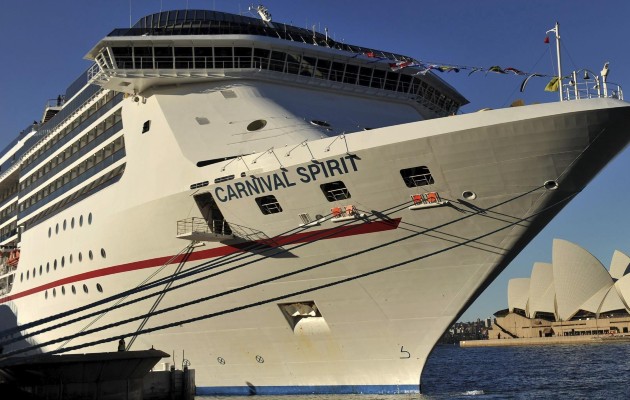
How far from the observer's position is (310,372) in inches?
747

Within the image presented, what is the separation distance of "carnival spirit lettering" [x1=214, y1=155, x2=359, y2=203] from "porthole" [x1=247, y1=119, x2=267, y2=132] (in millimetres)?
2623

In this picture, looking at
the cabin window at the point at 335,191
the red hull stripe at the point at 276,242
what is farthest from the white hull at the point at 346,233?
the cabin window at the point at 335,191

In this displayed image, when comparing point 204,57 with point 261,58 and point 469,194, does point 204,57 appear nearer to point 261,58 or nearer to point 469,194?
point 261,58

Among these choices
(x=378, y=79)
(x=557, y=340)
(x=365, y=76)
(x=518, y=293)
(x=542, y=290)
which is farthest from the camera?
(x=518, y=293)

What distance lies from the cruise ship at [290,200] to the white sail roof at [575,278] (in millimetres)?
64131

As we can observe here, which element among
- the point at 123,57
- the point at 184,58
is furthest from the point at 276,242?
the point at 123,57

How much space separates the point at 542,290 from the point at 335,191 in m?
85.4

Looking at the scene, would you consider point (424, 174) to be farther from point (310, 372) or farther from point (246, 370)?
point (246, 370)

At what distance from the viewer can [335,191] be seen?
57.5ft

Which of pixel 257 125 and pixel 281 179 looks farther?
pixel 257 125

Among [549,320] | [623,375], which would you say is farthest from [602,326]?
[623,375]

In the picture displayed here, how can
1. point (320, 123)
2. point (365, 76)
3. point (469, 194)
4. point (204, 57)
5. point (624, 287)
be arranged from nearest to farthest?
point (469, 194)
point (320, 123)
point (204, 57)
point (365, 76)
point (624, 287)

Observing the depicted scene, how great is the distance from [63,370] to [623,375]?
965 inches

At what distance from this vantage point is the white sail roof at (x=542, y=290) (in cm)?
9519
